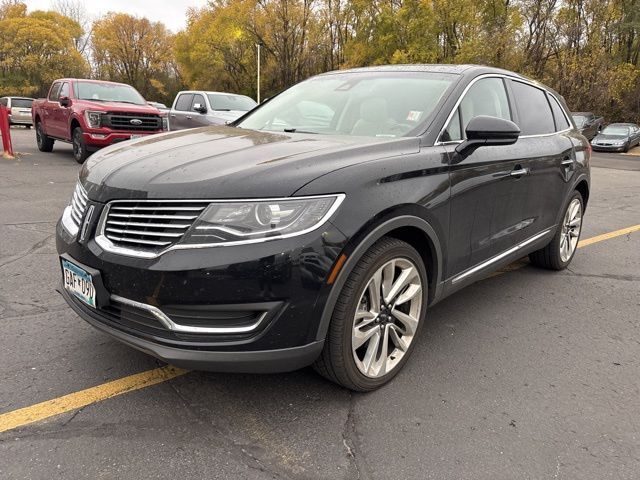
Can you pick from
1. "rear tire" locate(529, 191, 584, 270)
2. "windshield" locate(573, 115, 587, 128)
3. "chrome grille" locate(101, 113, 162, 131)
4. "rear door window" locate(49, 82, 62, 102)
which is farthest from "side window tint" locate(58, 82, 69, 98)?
"windshield" locate(573, 115, 587, 128)

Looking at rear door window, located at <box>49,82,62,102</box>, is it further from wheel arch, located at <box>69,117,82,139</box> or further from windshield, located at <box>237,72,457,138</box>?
windshield, located at <box>237,72,457,138</box>

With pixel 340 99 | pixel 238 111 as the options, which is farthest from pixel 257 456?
pixel 238 111

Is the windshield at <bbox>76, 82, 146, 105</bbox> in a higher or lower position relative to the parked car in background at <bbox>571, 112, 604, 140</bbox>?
higher

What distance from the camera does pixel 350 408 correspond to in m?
2.60

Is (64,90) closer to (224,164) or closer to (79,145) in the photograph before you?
(79,145)

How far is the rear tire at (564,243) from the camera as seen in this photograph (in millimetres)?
4719

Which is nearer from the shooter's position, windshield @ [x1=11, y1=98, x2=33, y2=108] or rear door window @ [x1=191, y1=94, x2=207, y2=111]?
rear door window @ [x1=191, y1=94, x2=207, y2=111]

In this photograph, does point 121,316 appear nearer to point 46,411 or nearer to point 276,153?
point 46,411

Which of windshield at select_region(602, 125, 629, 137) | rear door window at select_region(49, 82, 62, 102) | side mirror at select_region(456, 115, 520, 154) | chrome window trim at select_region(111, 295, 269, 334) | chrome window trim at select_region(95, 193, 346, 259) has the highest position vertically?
rear door window at select_region(49, 82, 62, 102)

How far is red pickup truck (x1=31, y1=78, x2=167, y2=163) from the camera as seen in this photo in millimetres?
10930

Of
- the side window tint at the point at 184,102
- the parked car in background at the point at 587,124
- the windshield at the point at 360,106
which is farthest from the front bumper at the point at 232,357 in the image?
the parked car in background at the point at 587,124

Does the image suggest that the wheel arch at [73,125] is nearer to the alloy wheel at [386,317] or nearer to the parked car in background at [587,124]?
the alloy wheel at [386,317]

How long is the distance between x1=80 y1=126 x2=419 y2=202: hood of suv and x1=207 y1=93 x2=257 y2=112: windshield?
10.5 meters

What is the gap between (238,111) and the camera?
1314 centimetres
